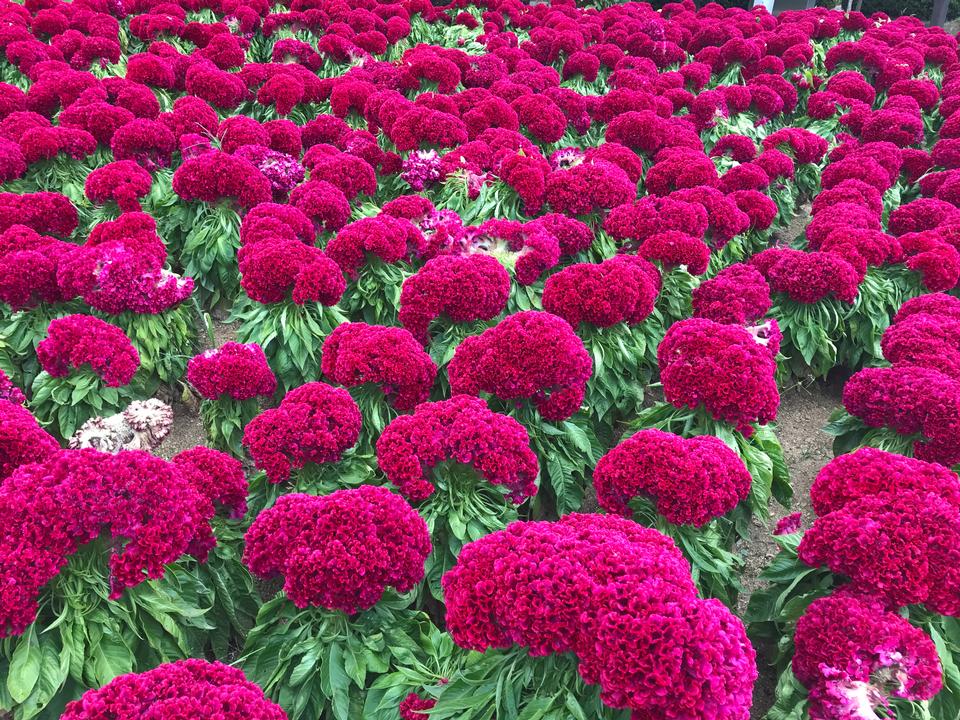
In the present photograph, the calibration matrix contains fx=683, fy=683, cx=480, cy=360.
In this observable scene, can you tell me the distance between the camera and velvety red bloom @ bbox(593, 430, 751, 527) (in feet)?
10.7

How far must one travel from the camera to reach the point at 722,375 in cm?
387

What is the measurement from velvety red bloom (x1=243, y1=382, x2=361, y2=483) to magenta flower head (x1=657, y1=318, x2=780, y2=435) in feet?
6.32

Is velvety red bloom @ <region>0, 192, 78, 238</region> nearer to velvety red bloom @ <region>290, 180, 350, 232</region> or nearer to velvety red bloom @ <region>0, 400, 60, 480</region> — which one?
velvety red bloom @ <region>290, 180, 350, 232</region>

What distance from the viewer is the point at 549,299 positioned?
4.59 metres

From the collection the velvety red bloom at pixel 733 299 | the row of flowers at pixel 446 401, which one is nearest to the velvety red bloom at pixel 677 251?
the row of flowers at pixel 446 401

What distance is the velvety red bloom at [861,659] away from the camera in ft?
8.43

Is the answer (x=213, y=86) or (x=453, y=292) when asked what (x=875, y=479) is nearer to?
(x=453, y=292)

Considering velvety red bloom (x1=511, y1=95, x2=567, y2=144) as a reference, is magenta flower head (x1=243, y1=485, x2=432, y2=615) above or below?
below

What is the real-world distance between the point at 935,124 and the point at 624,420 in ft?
33.8

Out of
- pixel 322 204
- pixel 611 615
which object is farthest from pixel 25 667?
pixel 322 204

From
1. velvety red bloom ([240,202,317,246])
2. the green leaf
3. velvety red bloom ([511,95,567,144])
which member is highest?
velvety red bloom ([511,95,567,144])

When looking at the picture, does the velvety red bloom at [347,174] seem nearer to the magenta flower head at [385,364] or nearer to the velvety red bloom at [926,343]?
the magenta flower head at [385,364]

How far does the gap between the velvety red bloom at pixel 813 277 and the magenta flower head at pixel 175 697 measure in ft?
16.5

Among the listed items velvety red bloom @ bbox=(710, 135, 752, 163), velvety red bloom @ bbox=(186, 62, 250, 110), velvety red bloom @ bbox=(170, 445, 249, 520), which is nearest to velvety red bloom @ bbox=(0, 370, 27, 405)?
velvety red bloom @ bbox=(170, 445, 249, 520)
